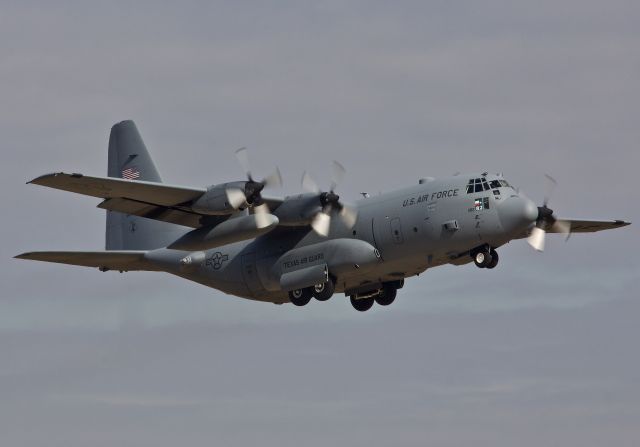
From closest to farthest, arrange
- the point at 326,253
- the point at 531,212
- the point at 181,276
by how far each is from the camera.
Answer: the point at 531,212 < the point at 326,253 < the point at 181,276

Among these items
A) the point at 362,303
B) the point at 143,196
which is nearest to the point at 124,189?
the point at 143,196

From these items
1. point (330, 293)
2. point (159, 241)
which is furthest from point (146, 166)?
point (330, 293)

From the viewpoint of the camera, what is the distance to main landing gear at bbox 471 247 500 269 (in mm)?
42625

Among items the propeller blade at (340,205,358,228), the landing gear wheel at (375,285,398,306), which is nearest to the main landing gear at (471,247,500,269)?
the propeller blade at (340,205,358,228)

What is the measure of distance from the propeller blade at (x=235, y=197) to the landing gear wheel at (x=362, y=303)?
309 inches

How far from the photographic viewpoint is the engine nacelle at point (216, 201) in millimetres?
41344

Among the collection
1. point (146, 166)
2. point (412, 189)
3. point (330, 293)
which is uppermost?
point (146, 166)

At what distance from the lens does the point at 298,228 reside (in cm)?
4612

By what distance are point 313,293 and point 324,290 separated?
57 centimetres

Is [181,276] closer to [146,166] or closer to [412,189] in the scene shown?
[146,166]

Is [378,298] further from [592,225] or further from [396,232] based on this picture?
[592,225]

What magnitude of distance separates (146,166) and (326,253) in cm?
1029

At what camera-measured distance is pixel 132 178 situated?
51094mm

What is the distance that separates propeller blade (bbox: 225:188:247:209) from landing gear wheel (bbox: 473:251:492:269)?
26.1 ft
